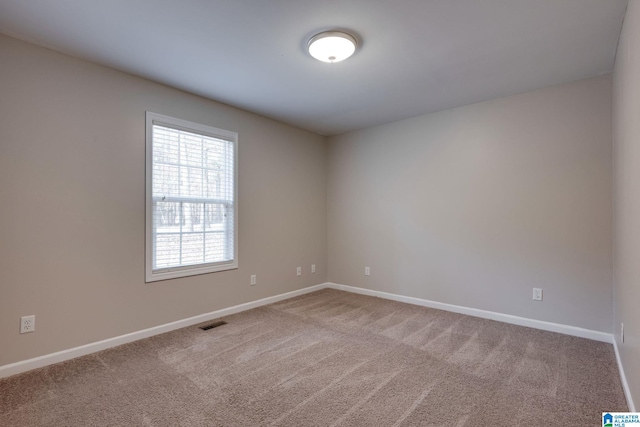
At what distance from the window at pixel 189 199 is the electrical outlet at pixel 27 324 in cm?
86

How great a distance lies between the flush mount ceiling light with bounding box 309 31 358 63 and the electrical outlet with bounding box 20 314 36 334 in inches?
119

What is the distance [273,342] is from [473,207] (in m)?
2.72

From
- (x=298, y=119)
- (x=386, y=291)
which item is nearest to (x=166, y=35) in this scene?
(x=298, y=119)

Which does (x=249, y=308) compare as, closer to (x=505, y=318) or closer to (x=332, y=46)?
(x=505, y=318)

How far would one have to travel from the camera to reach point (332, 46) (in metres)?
2.35

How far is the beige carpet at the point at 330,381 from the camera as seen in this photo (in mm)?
1841

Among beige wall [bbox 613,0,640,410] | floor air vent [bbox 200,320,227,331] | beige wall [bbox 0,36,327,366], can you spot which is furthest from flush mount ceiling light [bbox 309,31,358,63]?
floor air vent [bbox 200,320,227,331]

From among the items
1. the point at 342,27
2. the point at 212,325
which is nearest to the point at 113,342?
the point at 212,325

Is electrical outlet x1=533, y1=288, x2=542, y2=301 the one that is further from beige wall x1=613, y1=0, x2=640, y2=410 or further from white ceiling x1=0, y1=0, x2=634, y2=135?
white ceiling x1=0, y1=0, x2=634, y2=135

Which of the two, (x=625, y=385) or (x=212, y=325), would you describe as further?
(x=212, y=325)

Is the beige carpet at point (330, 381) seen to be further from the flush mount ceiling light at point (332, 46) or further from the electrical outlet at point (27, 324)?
the flush mount ceiling light at point (332, 46)

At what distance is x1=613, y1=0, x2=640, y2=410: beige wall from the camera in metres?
1.66

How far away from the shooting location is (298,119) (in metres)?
4.32

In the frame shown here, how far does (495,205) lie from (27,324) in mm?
4513
